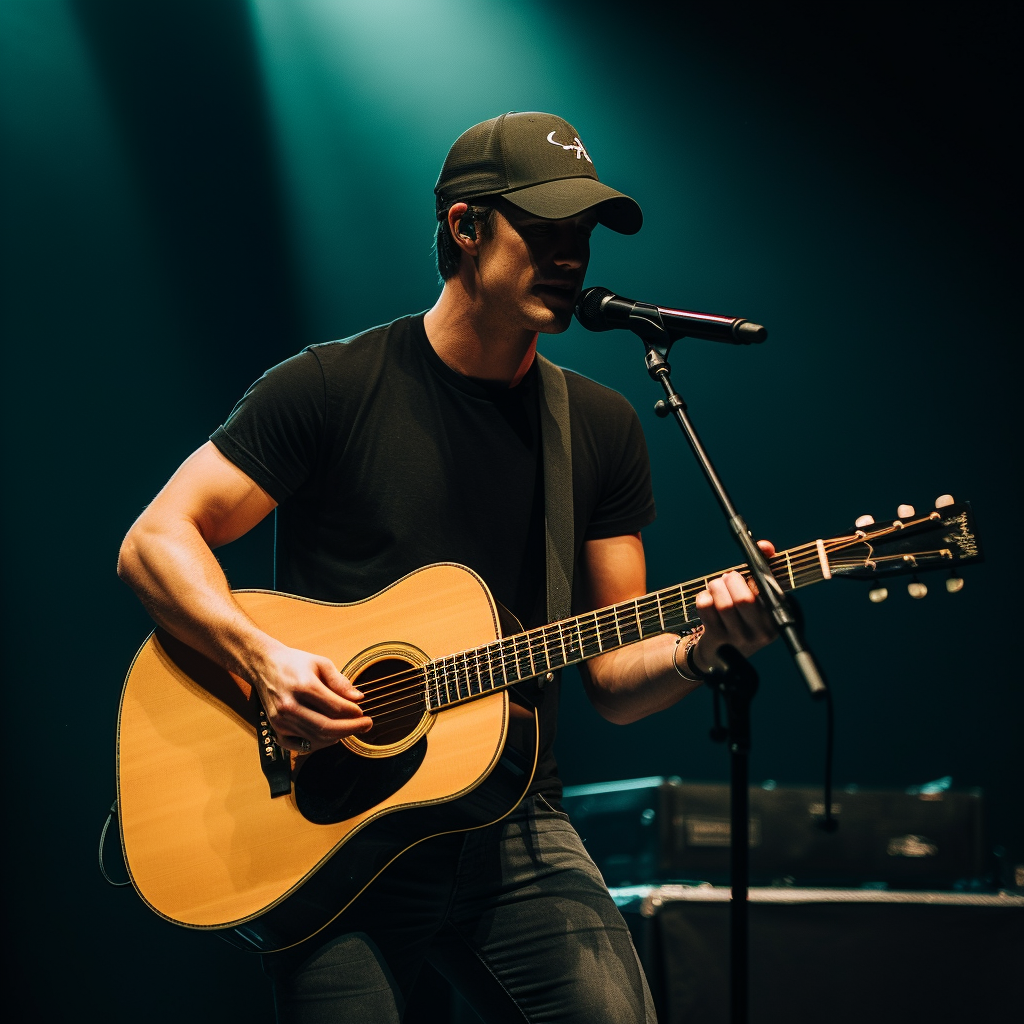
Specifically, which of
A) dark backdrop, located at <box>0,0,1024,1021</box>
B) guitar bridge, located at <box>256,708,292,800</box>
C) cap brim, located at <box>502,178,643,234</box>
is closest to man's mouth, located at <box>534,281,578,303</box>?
cap brim, located at <box>502,178,643,234</box>

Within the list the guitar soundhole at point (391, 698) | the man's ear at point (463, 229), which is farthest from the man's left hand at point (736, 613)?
the man's ear at point (463, 229)

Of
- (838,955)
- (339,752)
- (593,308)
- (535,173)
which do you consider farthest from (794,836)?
(535,173)

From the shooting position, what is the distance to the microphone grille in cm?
226

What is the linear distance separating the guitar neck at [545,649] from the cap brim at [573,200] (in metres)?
1.01

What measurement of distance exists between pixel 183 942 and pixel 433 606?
1859mm

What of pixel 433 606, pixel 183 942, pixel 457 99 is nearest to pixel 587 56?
pixel 457 99

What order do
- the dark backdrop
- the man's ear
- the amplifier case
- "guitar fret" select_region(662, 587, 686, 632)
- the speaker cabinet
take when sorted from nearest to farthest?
"guitar fret" select_region(662, 587, 686, 632) → the man's ear → the speaker cabinet → the amplifier case → the dark backdrop

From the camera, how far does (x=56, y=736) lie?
3.42 m

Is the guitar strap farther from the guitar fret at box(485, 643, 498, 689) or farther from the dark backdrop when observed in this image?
the dark backdrop

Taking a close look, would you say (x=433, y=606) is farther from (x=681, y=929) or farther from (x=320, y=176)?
(x=320, y=176)

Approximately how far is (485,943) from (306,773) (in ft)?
1.88

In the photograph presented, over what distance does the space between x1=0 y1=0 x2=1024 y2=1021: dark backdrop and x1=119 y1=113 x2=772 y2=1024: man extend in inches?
50.0

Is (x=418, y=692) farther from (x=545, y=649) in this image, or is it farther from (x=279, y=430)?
(x=279, y=430)

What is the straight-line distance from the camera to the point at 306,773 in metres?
2.31
